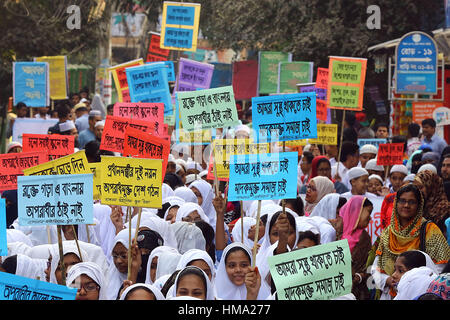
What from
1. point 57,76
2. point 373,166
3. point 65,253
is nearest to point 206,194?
point 373,166

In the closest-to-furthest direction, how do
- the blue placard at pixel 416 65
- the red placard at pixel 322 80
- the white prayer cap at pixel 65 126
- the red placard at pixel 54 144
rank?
the red placard at pixel 54 144 < the white prayer cap at pixel 65 126 < the red placard at pixel 322 80 < the blue placard at pixel 416 65

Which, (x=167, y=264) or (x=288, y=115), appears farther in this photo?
(x=288, y=115)

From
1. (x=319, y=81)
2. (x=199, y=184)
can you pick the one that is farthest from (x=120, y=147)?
(x=319, y=81)

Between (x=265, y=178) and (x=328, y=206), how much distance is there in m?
2.37

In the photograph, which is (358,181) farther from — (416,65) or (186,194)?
(416,65)

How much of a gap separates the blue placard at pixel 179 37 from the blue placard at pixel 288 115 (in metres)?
7.95

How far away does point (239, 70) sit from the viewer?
2631cm

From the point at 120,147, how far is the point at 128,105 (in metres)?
1.03

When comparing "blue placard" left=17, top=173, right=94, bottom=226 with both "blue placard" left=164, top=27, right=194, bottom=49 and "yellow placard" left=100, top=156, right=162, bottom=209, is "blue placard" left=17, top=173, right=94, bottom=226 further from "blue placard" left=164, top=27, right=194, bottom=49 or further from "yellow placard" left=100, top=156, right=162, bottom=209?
"blue placard" left=164, top=27, right=194, bottom=49

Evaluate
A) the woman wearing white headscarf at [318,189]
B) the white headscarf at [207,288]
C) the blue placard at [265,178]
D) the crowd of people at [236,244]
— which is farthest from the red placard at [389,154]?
the white headscarf at [207,288]

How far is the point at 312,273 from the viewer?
4273 millimetres

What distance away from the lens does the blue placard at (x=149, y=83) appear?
11062 mm

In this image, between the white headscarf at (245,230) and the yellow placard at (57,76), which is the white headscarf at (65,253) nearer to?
the white headscarf at (245,230)

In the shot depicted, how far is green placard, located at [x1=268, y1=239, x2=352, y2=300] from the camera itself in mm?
4219
